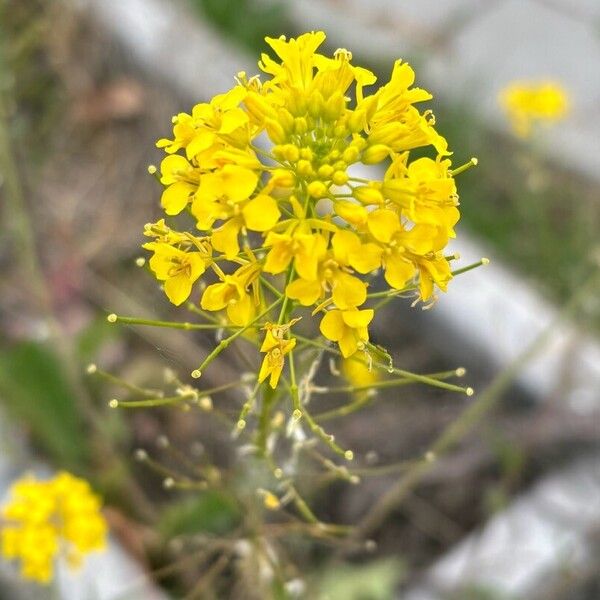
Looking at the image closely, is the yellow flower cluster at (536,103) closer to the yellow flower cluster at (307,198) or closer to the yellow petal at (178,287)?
the yellow flower cluster at (307,198)

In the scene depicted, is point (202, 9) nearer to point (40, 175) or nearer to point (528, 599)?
point (40, 175)

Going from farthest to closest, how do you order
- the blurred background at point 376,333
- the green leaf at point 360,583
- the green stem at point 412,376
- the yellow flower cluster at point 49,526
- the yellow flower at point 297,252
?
the blurred background at point 376,333 < the green leaf at point 360,583 < the yellow flower cluster at point 49,526 < the green stem at point 412,376 < the yellow flower at point 297,252

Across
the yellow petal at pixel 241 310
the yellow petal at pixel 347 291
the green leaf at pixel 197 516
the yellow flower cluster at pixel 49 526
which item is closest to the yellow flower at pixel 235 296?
the yellow petal at pixel 241 310

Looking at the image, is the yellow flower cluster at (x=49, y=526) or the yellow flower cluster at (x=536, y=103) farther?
the yellow flower cluster at (x=536, y=103)

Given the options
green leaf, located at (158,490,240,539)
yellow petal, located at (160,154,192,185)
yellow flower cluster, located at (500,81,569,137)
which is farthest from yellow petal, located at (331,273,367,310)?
yellow flower cluster, located at (500,81,569,137)

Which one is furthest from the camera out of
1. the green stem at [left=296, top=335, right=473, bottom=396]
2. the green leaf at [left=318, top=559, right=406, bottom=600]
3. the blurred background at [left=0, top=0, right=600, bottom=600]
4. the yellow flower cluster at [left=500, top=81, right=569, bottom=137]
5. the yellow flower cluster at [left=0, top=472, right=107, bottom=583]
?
the yellow flower cluster at [left=500, top=81, right=569, bottom=137]

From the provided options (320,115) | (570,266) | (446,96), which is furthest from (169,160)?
(446,96)

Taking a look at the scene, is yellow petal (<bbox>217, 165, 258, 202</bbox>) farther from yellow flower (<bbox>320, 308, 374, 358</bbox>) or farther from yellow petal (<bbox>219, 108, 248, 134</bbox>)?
yellow flower (<bbox>320, 308, 374, 358</bbox>)
